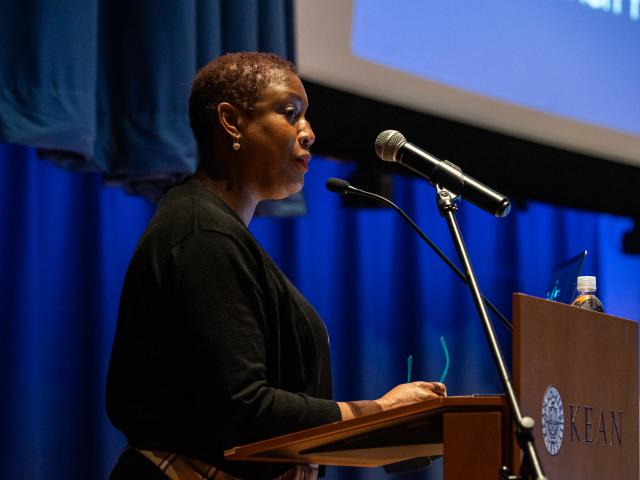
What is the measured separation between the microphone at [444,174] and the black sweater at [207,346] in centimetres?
26

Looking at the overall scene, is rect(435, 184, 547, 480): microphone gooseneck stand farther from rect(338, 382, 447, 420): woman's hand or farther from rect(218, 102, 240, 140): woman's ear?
rect(218, 102, 240, 140): woman's ear

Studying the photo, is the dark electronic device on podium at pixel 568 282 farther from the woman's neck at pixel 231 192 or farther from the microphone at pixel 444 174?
A: the woman's neck at pixel 231 192

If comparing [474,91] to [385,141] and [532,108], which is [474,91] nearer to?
[532,108]

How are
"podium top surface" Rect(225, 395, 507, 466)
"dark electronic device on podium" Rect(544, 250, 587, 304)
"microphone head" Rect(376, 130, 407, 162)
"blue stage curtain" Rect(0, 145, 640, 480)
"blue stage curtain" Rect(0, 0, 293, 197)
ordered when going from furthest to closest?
"blue stage curtain" Rect(0, 145, 640, 480)
"blue stage curtain" Rect(0, 0, 293, 197)
"dark electronic device on podium" Rect(544, 250, 587, 304)
"microphone head" Rect(376, 130, 407, 162)
"podium top surface" Rect(225, 395, 507, 466)

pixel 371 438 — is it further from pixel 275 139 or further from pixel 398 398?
pixel 275 139

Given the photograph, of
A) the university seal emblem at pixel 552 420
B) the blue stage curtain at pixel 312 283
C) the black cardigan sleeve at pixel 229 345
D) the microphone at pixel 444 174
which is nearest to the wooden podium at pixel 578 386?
the university seal emblem at pixel 552 420

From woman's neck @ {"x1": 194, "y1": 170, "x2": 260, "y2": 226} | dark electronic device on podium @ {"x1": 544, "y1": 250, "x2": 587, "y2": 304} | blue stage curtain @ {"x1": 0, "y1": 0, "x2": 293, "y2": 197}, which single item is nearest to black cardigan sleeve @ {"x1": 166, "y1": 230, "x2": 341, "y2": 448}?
woman's neck @ {"x1": 194, "y1": 170, "x2": 260, "y2": 226}

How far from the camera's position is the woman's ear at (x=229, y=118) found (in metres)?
1.68

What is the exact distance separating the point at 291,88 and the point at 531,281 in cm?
242

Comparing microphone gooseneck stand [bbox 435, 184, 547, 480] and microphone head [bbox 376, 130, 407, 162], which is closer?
microphone gooseneck stand [bbox 435, 184, 547, 480]

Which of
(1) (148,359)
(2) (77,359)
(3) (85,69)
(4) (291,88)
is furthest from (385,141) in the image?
(2) (77,359)

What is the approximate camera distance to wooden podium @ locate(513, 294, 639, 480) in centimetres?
123

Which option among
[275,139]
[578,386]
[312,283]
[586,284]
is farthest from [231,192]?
[312,283]

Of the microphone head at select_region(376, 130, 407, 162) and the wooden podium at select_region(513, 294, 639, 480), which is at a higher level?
the microphone head at select_region(376, 130, 407, 162)
